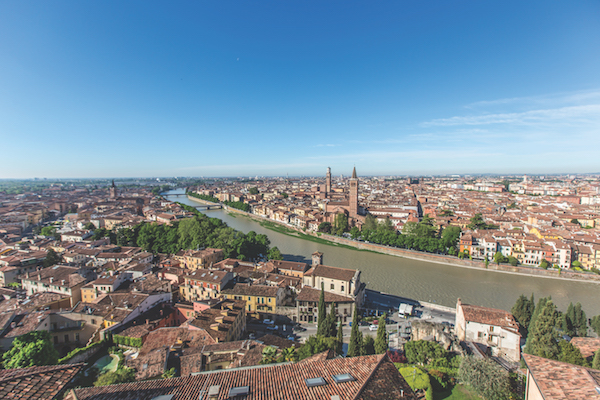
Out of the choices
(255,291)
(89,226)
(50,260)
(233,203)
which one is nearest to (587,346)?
(255,291)

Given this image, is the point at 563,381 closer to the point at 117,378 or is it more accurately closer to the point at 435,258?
the point at 117,378

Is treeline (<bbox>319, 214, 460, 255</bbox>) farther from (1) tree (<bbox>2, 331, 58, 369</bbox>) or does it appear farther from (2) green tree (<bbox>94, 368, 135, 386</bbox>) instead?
(1) tree (<bbox>2, 331, 58, 369</bbox>)

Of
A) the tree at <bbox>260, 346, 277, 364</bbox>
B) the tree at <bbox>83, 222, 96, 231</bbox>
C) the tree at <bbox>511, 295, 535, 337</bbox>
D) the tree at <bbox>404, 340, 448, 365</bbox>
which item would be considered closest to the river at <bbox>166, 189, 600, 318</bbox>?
the tree at <bbox>511, 295, 535, 337</bbox>

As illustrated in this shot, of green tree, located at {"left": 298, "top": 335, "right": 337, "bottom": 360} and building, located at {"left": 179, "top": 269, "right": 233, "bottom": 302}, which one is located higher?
green tree, located at {"left": 298, "top": 335, "right": 337, "bottom": 360}

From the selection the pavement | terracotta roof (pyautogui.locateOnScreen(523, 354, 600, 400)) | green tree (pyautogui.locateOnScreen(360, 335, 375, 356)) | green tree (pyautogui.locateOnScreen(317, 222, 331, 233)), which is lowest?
the pavement

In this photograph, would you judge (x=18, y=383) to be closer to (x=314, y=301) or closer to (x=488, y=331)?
(x=314, y=301)

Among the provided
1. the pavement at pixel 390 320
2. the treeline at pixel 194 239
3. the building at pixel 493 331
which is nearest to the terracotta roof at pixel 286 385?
the pavement at pixel 390 320
